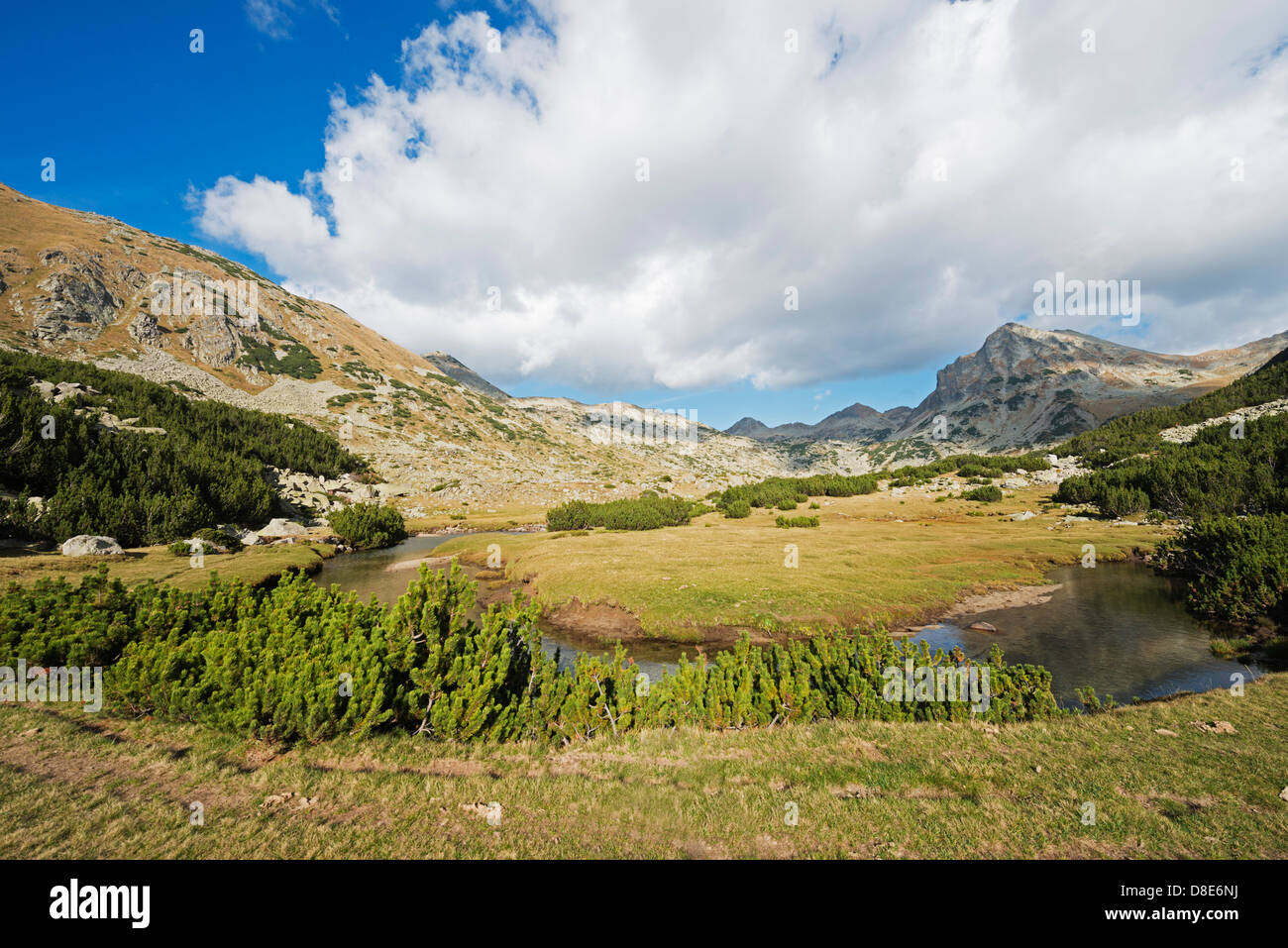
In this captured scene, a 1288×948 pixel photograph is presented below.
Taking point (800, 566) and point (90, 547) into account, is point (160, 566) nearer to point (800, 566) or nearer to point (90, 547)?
point (90, 547)

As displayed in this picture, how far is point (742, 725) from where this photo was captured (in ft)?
46.3

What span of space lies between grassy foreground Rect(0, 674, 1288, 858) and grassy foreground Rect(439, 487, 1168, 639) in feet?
34.7

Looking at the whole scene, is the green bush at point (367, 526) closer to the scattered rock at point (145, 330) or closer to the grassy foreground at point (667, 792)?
the grassy foreground at point (667, 792)

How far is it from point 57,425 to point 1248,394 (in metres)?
190

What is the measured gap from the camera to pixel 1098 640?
22.5 meters

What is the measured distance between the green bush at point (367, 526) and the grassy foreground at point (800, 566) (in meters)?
10.8

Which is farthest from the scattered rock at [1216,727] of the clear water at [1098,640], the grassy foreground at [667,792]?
the clear water at [1098,640]

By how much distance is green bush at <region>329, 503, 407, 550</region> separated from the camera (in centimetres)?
5444

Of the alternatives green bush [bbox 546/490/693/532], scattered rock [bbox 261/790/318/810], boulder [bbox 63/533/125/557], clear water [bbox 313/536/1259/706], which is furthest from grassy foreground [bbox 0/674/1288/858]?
green bush [bbox 546/490/693/532]

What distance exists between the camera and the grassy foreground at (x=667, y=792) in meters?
7.51
